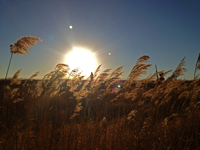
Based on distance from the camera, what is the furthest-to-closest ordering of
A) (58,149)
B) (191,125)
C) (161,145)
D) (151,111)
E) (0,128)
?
(151,111) → (0,128) → (191,125) → (161,145) → (58,149)

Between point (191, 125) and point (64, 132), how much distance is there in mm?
2795

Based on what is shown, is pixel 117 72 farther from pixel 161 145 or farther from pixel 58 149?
pixel 58 149

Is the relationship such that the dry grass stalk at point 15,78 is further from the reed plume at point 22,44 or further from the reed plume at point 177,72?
the reed plume at point 177,72

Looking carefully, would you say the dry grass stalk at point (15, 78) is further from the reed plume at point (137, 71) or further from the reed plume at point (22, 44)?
the reed plume at point (137, 71)

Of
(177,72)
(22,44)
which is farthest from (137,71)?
(22,44)

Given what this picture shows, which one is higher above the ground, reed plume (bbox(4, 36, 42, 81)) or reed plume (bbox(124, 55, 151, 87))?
reed plume (bbox(4, 36, 42, 81))

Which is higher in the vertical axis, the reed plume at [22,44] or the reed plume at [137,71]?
the reed plume at [22,44]

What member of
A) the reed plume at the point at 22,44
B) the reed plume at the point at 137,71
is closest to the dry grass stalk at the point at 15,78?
the reed plume at the point at 22,44

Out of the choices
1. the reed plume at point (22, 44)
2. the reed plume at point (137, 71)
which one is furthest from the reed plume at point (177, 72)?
the reed plume at point (22, 44)

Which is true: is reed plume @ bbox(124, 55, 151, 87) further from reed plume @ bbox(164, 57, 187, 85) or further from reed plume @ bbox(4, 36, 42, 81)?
reed plume @ bbox(4, 36, 42, 81)

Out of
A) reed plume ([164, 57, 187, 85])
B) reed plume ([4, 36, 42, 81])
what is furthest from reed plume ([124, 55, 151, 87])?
reed plume ([4, 36, 42, 81])

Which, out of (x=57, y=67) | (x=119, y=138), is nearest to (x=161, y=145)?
(x=119, y=138)

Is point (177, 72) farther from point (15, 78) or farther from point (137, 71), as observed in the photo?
point (15, 78)

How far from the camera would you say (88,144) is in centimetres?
228
